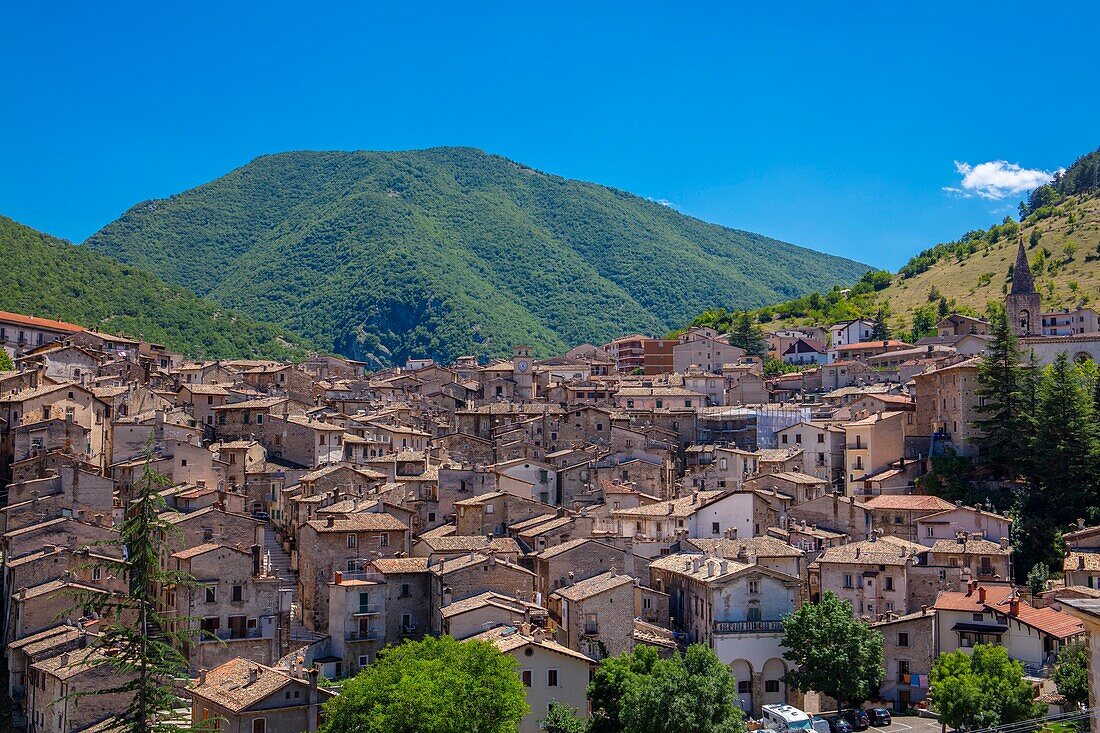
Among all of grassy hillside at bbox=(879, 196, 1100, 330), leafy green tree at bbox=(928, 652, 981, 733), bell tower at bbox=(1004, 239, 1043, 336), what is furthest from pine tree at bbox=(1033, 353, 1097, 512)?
grassy hillside at bbox=(879, 196, 1100, 330)

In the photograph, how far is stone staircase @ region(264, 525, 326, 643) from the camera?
2079 inches

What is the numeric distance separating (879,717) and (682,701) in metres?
9.30

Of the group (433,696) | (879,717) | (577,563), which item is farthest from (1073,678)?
(433,696)

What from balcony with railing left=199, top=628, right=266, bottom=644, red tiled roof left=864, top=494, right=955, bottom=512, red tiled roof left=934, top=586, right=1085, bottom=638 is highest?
red tiled roof left=864, top=494, right=955, bottom=512

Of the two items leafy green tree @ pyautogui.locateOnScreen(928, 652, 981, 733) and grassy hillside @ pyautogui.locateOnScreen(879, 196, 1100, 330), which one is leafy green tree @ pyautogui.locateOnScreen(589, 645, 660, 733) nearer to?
leafy green tree @ pyautogui.locateOnScreen(928, 652, 981, 733)

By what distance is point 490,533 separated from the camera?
61000 mm

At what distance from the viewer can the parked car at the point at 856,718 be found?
46.8 m

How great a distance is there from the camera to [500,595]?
51.8 m

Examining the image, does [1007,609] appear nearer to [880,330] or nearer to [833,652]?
[833,652]

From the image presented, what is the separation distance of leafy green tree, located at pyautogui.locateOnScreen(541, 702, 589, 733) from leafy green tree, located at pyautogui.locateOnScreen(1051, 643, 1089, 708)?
16618 mm

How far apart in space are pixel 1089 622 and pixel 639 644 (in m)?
39.1

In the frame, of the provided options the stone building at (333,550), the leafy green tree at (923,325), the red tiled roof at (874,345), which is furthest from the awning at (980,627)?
the leafy green tree at (923,325)

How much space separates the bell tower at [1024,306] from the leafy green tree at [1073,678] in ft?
229

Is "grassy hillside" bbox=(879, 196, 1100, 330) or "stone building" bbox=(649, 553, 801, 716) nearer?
"stone building" bbox=(649, 553, 801, 716)
